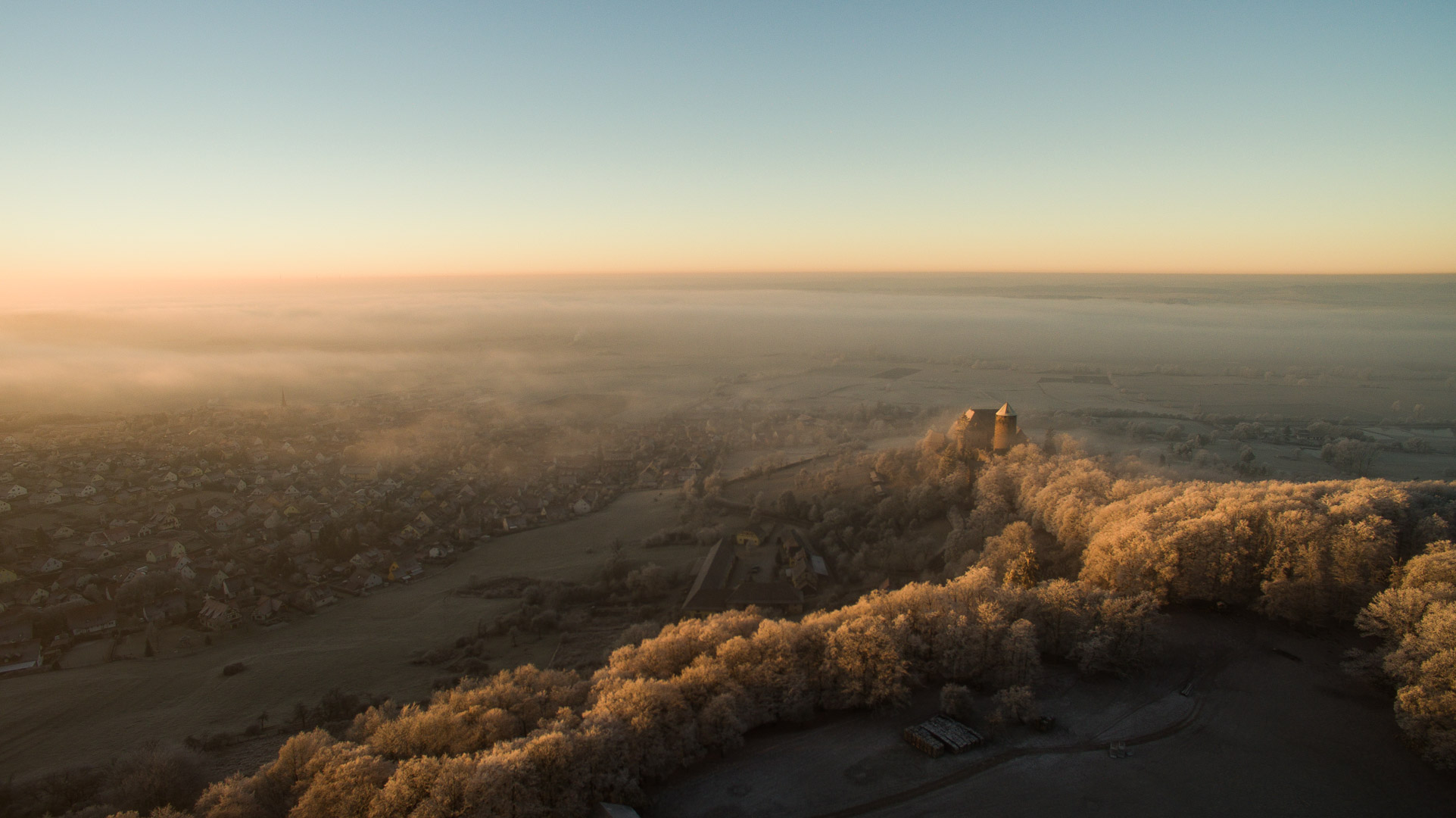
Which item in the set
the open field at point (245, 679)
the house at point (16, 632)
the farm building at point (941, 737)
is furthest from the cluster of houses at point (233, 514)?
the farm building at point (941, 737)

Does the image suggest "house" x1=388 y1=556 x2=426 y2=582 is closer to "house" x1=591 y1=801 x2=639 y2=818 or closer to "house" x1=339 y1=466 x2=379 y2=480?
"house" x1=339 y1=466 x2=379 y2=480

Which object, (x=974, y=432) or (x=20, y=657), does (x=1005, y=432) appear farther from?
(x=20, y=657)

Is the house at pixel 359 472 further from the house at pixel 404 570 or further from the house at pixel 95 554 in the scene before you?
the house at pixel 404 570

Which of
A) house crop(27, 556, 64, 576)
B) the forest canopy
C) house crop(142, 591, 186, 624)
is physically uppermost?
the forest canopy

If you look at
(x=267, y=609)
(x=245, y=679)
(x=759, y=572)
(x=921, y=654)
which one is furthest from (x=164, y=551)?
(x=921, y=654)

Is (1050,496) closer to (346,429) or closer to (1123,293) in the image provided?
(346,429)

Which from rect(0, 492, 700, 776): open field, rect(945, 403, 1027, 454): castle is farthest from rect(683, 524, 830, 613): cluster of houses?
rect(945, 403, 1027, 454): castle
